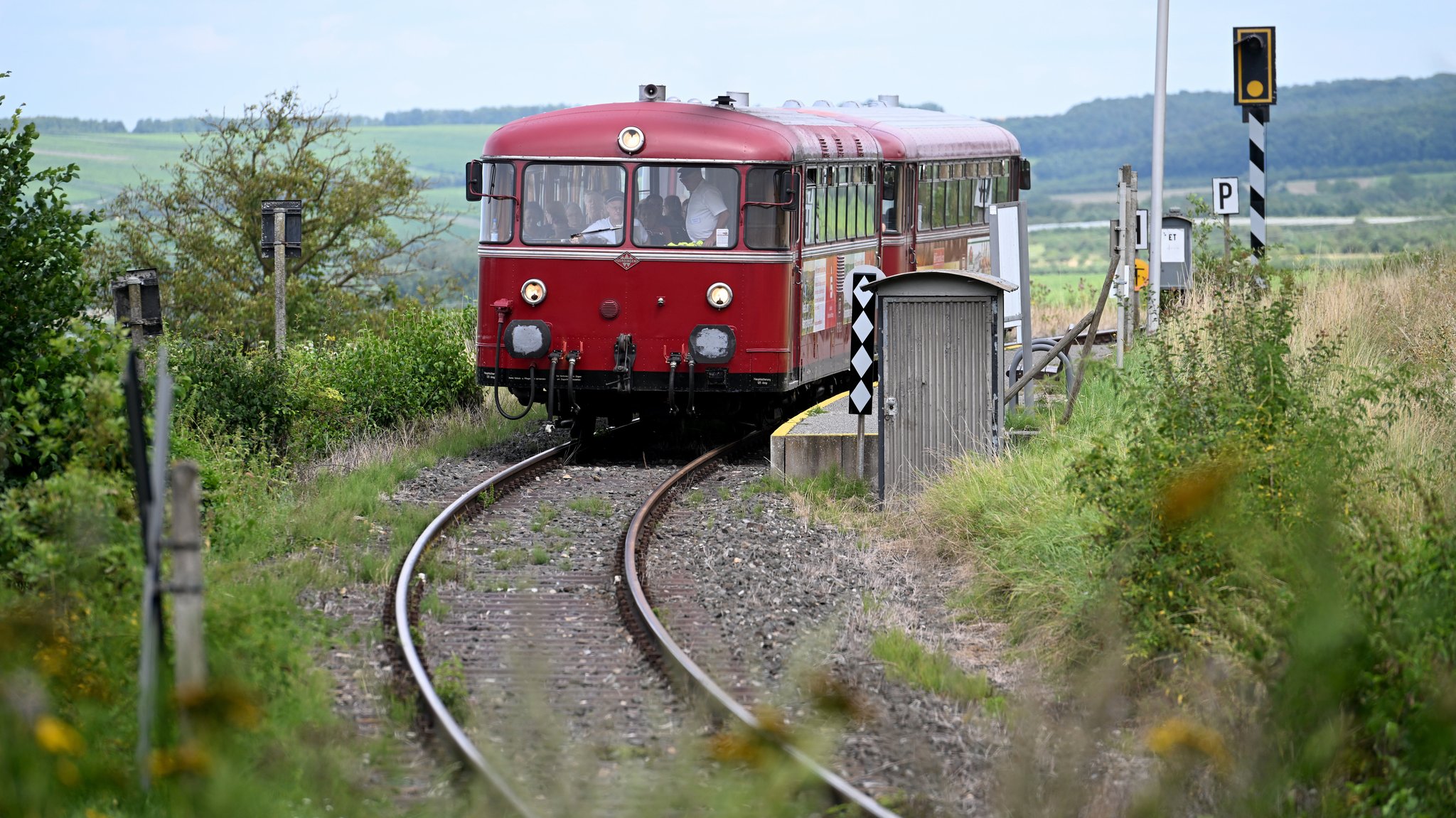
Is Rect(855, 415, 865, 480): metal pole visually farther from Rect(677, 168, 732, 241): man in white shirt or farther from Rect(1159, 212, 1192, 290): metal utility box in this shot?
Rect(1159, 212, 1192, 290): metal utility box

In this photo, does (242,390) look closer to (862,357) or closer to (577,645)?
(862,357)

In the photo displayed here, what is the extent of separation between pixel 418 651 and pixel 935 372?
18.7 ft

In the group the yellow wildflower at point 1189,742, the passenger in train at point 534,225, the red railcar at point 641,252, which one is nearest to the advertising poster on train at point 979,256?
the red railcar at point 641,252

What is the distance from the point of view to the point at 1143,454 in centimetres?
905

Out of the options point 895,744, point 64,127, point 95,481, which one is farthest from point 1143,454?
point 64,127

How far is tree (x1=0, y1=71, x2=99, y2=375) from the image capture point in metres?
10.7

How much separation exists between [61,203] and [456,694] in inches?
198

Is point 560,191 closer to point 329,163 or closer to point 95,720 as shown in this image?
point 95,720

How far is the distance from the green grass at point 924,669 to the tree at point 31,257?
5435 mm

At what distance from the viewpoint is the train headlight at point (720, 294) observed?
15.2 meters

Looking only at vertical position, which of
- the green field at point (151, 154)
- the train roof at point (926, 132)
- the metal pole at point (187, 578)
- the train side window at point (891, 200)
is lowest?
the metal pole at point (187, 578)

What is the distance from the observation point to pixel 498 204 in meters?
15.6

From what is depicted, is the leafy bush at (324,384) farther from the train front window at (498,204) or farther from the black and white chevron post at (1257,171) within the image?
the black and white chevron post at (1257,171)

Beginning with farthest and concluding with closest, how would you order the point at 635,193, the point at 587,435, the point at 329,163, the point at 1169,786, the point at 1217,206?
the point at 329,163 < the point at 1217,206 < the point at 587,435 < the point at 635,193 < the point at 1169,786
